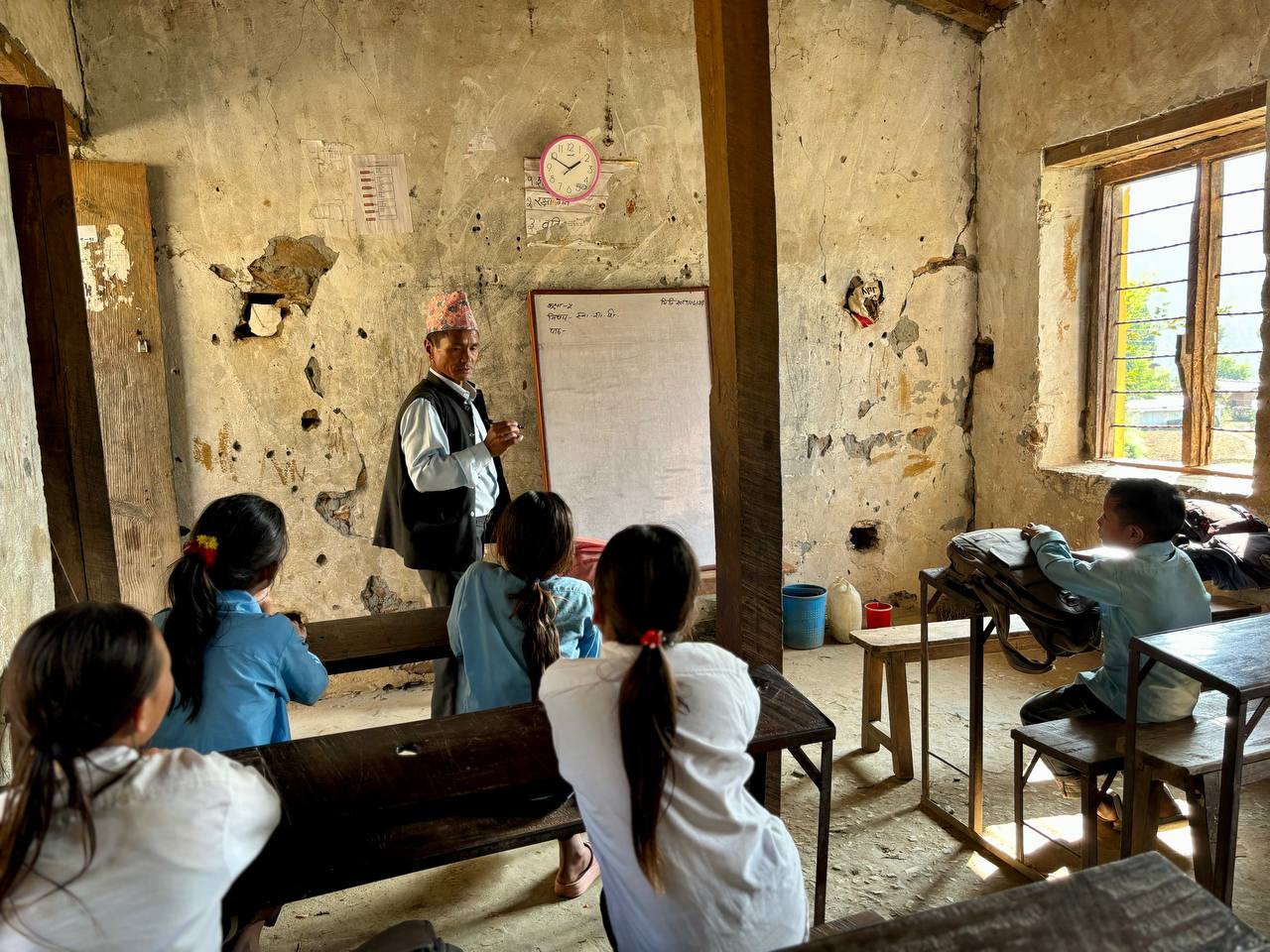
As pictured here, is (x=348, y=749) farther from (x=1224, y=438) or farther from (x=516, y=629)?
(x=1224, y=438)

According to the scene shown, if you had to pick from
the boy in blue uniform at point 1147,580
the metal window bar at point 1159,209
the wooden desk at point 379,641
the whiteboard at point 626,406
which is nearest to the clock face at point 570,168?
the whiteboard at point 626,406

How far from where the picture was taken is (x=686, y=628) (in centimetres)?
138

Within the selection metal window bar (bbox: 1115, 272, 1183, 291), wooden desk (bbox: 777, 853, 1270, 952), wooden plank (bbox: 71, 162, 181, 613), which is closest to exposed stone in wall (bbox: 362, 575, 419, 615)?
wooden plank (bbox: 71, 162, 181, 613)

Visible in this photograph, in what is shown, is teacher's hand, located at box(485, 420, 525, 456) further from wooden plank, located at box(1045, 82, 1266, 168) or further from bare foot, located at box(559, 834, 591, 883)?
wooden plank, located at box(1045, 82, 1266, 168)

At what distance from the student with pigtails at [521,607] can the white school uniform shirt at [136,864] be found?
98cm

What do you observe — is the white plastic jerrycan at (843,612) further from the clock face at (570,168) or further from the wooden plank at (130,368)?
the wooden plank at (130,368)

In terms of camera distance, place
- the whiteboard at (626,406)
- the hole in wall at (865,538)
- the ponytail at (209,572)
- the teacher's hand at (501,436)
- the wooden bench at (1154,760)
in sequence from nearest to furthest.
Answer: the ponytail at (209,572), the wooden bench at (1154,760), the teacher's hand at (501,436), the whiteboard at (626,406), the hole in wall at (865,538)

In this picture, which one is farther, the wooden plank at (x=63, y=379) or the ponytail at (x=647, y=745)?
the wooden plank at (x=63, y=379)

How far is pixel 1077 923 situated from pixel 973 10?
4748mm

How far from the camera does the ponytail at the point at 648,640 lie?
3.99ft

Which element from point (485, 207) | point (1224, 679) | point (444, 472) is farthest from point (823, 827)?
point (485, 207)

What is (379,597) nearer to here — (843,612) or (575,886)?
(575,886)

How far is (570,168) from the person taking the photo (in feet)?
13.3

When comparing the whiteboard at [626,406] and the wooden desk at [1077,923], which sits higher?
the whiteboard at [626,406]
